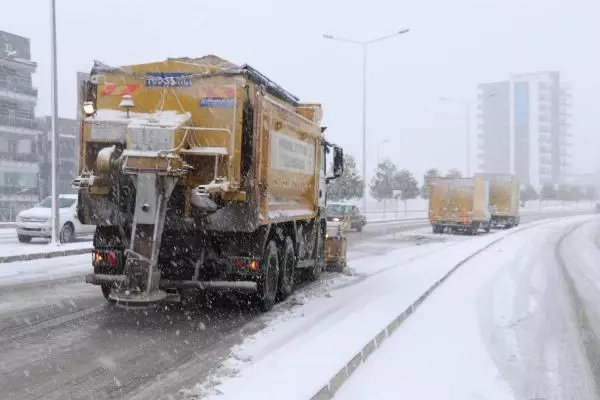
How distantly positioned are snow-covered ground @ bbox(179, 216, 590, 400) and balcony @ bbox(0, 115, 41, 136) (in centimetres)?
5011

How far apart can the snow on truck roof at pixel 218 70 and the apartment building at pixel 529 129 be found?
15232 cm

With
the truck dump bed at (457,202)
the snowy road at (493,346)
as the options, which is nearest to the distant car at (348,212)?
the truck dump bed at (457,202)

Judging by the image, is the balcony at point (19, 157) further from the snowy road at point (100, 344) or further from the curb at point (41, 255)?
the snowy road at point (100, 344)

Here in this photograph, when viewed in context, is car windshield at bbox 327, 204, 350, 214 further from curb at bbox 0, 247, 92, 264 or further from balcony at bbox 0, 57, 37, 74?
balcony at bbox 0, 57, 37, 74

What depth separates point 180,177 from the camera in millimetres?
7719

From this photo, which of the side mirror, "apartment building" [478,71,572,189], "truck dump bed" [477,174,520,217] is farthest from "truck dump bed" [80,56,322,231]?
"apartment building" [478,71,572,189]

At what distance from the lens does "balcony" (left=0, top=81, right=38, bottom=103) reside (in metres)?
55.2

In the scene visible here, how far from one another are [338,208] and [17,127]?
125 ft

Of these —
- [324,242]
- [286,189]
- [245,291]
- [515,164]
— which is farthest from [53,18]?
[515,164]

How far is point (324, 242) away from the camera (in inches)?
509

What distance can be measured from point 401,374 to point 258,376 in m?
1.28

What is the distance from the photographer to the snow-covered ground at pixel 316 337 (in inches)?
207

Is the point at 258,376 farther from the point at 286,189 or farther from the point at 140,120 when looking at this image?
the point at 286,189

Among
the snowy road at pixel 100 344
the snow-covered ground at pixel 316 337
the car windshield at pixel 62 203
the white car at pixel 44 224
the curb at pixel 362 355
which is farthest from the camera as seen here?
the car windshield at pixel 62 203
